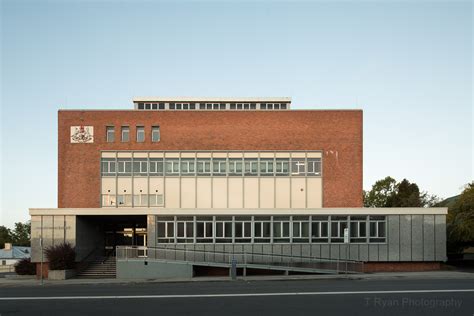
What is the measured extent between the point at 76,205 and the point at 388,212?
2328cm

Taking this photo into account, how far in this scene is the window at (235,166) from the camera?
47438 millimetres

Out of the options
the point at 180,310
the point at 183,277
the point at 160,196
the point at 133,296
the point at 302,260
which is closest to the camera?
the point at 180,310

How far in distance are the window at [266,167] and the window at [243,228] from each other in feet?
22.5

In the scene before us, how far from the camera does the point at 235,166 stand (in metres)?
47.5

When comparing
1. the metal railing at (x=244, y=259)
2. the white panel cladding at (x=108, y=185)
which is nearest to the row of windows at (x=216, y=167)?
the white panel cladding at (x=108, y=185)

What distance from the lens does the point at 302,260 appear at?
40.6m

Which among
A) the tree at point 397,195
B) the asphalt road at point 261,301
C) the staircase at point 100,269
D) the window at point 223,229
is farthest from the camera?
the tree at point 397,195

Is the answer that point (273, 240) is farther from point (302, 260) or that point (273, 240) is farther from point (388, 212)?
point (388, 212)

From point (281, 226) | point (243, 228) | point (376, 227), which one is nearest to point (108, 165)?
point (243, 228)

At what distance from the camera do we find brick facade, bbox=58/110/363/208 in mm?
47406

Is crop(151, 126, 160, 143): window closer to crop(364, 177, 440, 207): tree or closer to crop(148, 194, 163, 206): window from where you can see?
crop(148, 194, 163, 206): window

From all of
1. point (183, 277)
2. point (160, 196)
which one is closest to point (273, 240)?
point (183, 277)

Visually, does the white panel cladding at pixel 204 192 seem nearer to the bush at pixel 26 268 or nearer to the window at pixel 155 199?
the window at pixel 155 199

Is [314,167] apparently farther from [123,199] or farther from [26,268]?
[26,268]
